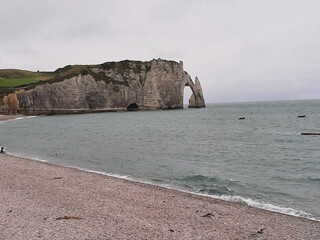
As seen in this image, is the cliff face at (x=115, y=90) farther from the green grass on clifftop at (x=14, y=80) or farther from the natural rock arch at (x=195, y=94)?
the green grass on clifftop at (x=14, y=80)

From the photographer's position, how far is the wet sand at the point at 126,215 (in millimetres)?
11602

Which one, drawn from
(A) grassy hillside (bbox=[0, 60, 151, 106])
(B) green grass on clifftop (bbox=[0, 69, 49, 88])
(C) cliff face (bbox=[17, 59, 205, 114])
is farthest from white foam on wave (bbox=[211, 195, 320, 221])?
(B) green grass on clifftop (bbox=[0, 69, 49, 88])

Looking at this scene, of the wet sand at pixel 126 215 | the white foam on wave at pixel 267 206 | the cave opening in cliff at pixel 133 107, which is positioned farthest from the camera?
the cave opening in cliff at pixel 133 107

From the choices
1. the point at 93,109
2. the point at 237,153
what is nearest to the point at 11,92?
the point at 93,109

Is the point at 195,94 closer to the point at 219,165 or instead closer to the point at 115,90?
the point at 115,90

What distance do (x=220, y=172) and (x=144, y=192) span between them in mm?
9048

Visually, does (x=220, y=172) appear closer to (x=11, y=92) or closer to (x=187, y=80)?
(x=11, y=92)

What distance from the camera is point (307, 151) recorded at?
3428 centimetres

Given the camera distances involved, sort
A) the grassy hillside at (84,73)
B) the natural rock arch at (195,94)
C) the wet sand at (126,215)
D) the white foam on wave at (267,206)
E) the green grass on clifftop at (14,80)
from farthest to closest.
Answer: the natural rock arch at (195,94) → the green grass on clifftop at (14,80) → the grassy hillside at (84,73) → the white foam on wave at (267,206) → the wet sand at (126,215)

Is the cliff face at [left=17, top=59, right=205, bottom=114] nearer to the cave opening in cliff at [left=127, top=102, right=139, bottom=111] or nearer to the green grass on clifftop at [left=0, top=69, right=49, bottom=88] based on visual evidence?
the cave opening in cliff at [left=127, top=102, right=139, bottom=111]

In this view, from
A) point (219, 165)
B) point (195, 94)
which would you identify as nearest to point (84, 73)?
point (195, 94)

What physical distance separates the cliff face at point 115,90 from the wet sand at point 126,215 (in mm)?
117554

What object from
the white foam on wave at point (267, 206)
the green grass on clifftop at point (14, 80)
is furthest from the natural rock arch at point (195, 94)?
the white foam on wave at point (267, 206)

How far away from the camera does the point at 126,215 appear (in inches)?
543
